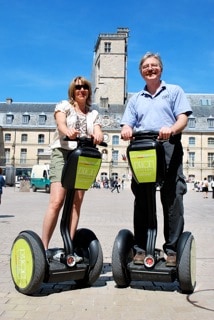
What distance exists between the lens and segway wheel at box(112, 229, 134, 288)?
3.74 metres

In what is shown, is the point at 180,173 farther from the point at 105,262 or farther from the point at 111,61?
the point at 111,61

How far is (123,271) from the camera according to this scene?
12.3ft

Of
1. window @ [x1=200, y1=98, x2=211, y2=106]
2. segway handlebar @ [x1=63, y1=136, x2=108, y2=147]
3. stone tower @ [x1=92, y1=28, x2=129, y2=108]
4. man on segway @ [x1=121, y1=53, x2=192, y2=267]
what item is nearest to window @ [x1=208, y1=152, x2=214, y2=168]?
window @ [x1=200, y1=98, x2=211, y2=106]

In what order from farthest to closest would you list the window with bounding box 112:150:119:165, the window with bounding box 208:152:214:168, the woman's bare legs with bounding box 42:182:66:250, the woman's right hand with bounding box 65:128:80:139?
the window with bounding box 208:152:214:168 < the window with bounding box 112:150:119:165 < the woman's bare legs with bounding box 42:182:66:250 < the woman's right hand with bounding box 65:128:80:139

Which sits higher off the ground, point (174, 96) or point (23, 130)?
point (23, 130)

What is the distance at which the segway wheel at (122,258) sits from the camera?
374 centimetres

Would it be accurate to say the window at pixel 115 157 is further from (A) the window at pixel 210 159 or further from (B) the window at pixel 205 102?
(B) the window at pixel 205 102

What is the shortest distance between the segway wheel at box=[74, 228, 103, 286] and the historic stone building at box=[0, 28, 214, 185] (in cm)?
6080

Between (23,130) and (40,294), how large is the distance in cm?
6970

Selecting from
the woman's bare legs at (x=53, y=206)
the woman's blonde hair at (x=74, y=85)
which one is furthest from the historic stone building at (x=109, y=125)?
the woman's bare legs at (x=53, y=206)

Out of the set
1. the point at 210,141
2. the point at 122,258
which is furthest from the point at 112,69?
the point at 122,258

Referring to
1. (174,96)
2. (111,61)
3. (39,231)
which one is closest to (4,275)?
(174,96)

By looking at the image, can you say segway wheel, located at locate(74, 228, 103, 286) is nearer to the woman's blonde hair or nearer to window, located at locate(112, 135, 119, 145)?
the woman's blonde hair

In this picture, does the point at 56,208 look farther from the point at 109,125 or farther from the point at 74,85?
the point at 109,125
